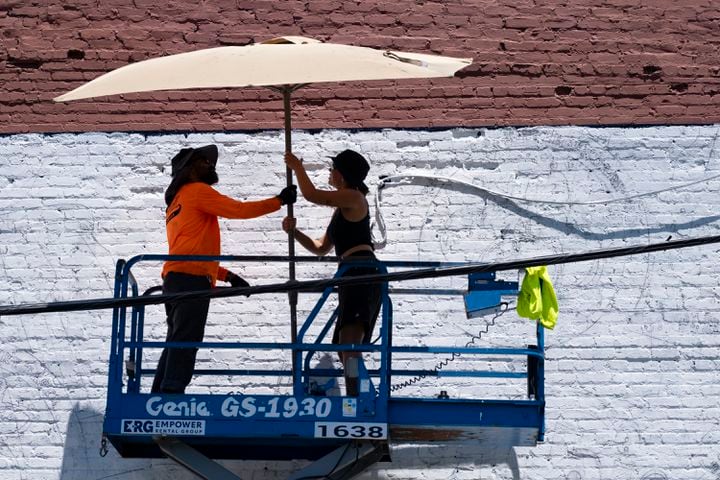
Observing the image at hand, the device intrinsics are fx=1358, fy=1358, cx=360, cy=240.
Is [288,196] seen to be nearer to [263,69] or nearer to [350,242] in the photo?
[350,242]

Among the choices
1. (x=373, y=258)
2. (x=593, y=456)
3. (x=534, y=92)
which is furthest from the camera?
(x=534, y=92)

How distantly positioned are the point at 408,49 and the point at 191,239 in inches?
103

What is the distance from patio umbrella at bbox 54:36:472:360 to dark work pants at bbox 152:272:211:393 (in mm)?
1252

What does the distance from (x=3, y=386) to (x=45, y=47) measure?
2.50 m

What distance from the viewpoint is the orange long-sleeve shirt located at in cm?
800

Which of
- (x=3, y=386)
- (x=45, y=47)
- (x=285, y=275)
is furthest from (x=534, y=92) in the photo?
(x=3, y=386)

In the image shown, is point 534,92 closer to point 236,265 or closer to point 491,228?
point 491,228

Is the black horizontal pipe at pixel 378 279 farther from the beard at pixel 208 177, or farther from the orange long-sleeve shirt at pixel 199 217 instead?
the beard at pixel 208 177

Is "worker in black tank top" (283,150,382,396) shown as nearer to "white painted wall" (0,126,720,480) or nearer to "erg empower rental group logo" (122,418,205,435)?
"erg empower rental group logo" (122,418,205,435)

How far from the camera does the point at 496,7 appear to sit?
997 centimetres

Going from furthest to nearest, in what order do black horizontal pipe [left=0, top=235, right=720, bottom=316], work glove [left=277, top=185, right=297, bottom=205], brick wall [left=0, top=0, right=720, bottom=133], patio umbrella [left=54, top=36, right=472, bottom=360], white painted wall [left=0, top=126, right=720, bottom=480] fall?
1. brick wall [left=0, top=0, right=720, bottom=133]
2. white painted wall [left=0, top=126, right=720, bottom=480]
3. work glove [left=277, top=185, right=297, bottom=205]
4. patio umbrella [left=54, top=36, right=472, bottom=360]
5. black horizontal pipe [left=0, top=235, right=720, bottom=316]

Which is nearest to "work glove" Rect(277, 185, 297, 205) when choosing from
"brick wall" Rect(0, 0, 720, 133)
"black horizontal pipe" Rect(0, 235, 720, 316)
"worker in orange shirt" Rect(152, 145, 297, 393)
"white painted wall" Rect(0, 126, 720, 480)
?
"worker in orange shirt" Rect(152, 145, 297, 393)

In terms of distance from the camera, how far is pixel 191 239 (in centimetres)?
809

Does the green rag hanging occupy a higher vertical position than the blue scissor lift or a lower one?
higher
